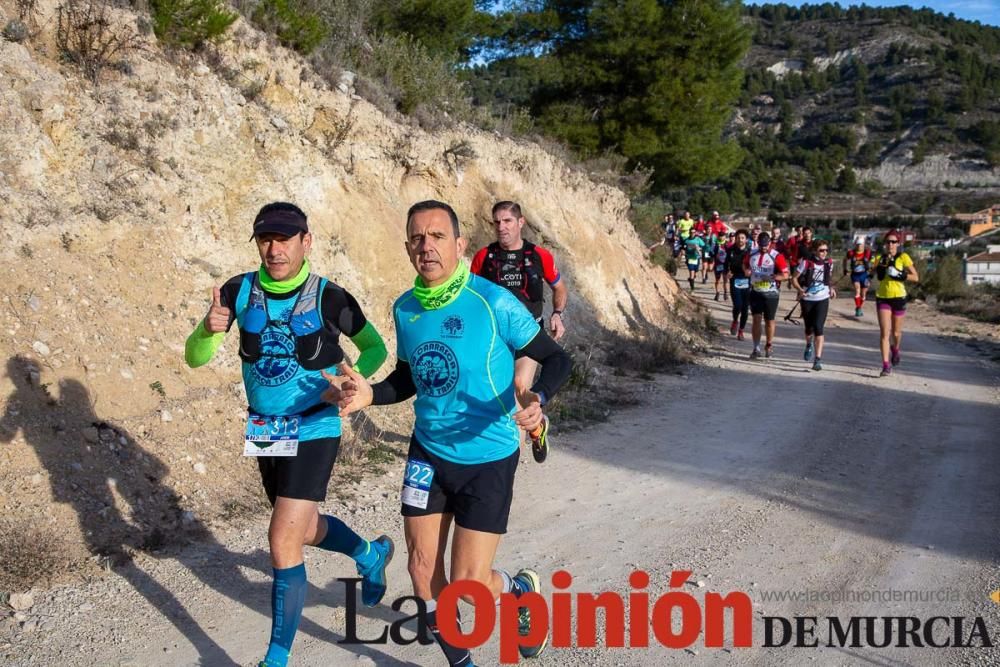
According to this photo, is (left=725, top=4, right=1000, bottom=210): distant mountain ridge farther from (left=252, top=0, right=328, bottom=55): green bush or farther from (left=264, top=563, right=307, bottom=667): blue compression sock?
(left=264, top=563, right=307, bottom=667): blue compression sock

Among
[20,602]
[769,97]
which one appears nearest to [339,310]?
[20,602]

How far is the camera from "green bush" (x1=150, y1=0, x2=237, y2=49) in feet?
30.8

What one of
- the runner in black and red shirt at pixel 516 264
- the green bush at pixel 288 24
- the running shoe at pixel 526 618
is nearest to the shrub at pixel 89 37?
the green bush at pixel 288 24

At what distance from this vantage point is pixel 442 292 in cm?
389

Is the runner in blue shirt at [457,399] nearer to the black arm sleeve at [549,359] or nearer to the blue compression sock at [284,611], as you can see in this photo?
the black arm sleeve at [549,359]

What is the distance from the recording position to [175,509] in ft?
20.0

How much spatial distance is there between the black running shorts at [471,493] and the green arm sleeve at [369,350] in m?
0.69

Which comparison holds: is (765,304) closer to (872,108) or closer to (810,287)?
(810,287)

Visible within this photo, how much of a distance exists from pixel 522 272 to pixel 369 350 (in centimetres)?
369

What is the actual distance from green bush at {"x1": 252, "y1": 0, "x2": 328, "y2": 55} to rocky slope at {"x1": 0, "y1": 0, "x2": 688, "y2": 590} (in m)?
0.50

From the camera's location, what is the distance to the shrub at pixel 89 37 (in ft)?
28.1

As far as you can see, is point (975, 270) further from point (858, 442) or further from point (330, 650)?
point (330, 650)

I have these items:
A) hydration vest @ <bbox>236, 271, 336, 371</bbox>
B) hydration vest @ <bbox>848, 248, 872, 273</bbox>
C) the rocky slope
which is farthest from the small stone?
hydration vest @ <bbox>848, 248, 872, 273</bbox>

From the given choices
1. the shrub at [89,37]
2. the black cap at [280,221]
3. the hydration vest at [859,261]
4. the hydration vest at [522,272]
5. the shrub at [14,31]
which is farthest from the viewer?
the hydration vest at [859,261]
